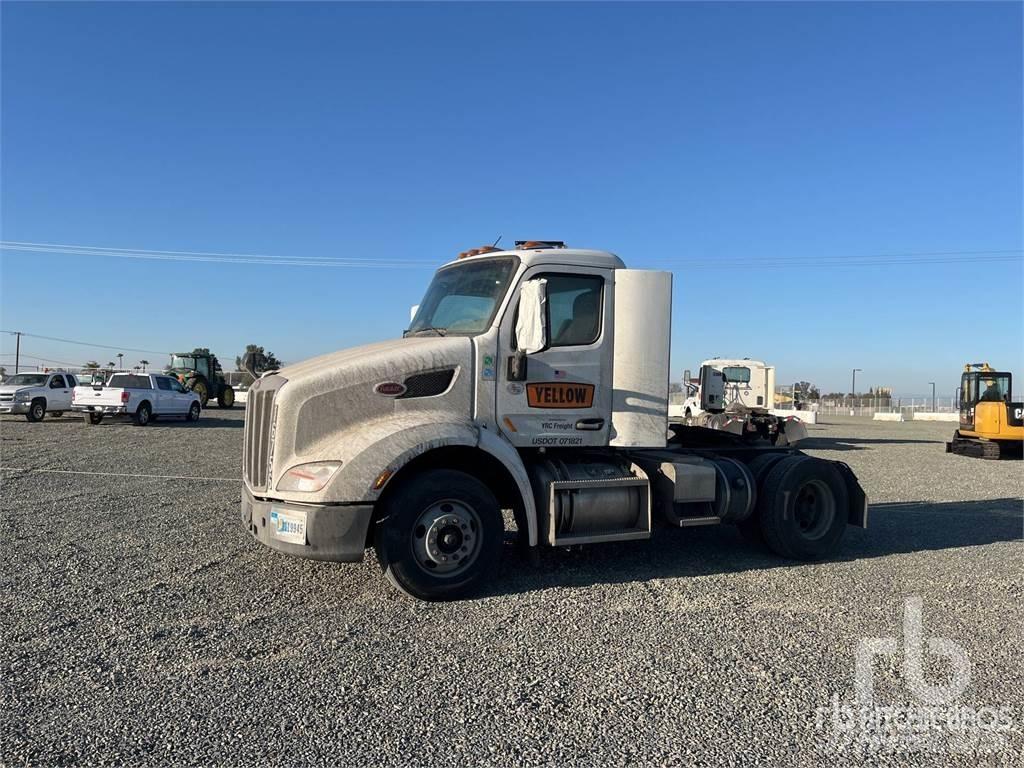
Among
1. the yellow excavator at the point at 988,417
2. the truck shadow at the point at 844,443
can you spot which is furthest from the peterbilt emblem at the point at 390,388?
the yellow excavator at the point at 988,417

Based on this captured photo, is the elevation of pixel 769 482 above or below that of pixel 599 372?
below

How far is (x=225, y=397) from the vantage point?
39.6 metres

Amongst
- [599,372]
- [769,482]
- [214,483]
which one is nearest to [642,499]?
[599,372]

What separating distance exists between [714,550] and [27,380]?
26893 millimetres

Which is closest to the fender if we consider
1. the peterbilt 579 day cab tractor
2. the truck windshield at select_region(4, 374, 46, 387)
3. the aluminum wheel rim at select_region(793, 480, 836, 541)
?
the peterbilt 579 day cab tractor

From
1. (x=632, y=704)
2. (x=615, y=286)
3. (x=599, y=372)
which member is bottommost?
(x=632, y=704)

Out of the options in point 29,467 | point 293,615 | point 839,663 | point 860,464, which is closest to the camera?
point 839,663

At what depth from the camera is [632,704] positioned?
3938 mm

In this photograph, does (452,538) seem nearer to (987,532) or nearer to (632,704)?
(632,704)

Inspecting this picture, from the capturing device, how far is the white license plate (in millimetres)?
5379

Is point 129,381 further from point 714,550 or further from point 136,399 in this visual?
point 714,550

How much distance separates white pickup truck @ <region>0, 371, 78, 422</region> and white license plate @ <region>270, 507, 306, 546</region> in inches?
971

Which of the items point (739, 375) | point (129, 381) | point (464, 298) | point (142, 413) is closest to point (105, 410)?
point (142, 413)

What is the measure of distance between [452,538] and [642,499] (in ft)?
5.92
